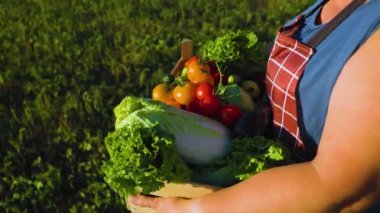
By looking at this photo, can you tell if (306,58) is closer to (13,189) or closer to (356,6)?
(356,6)

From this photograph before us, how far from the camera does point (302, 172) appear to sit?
5.71 feet

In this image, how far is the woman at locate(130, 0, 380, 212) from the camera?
5.08 ft

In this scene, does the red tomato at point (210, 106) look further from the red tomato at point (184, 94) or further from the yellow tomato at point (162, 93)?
the yellow tomato at point (162, 93)

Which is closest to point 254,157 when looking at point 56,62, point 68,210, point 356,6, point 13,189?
point 356,6

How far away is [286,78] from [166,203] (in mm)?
678

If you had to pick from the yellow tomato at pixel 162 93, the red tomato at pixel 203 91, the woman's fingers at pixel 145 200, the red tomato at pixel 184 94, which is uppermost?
the red tomato at pixel 203 91

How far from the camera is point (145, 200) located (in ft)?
7.62

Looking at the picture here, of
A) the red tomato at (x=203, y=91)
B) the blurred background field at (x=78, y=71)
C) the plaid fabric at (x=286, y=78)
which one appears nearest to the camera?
the plaid fabric at (x=286, y=78)

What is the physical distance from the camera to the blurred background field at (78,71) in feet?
14.7

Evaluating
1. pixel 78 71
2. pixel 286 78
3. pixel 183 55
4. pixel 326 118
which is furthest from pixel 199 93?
pixel 78 71

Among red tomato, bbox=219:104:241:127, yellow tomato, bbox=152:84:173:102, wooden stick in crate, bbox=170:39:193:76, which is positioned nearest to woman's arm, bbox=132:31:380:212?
red tomato, bbox=219:104:241:127

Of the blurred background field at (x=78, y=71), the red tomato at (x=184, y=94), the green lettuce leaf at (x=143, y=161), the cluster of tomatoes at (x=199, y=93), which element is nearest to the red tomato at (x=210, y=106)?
the cluster of tomatoes at (x=199, y=93)

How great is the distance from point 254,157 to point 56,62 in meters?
4.11

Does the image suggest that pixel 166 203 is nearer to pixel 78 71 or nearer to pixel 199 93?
pixel 199 93
